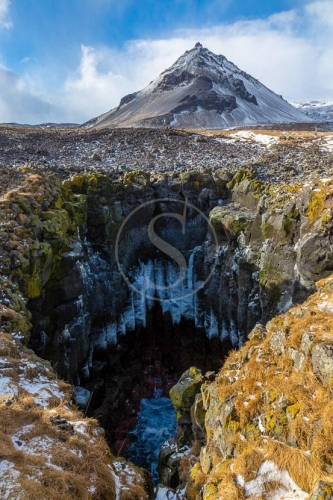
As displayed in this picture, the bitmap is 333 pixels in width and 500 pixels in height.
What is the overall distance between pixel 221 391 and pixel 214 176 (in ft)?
74.3

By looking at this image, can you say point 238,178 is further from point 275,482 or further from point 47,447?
point 47,447

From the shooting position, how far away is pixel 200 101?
399ft

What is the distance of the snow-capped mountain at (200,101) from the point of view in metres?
111

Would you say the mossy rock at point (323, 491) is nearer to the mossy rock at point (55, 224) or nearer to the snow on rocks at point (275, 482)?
the snow on rocks at point (275, 482)

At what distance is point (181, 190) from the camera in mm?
28953

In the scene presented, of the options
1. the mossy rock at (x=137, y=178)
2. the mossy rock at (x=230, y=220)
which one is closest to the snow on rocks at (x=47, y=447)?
the mossy rock at (x=230, y=220)

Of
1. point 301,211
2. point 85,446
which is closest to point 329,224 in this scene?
point 301,211

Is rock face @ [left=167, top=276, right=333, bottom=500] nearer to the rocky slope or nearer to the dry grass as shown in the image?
the dry grass

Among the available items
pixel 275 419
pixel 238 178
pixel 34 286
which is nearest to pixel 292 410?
pixel 275 419

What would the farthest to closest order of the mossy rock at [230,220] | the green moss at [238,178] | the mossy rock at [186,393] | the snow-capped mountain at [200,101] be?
the snow-capped mountain at [200,101] → the green moss at [238,178] → the mossy rock at [230,220] → the mossy rock at [186,393]

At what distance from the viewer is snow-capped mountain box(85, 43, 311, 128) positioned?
110875mm

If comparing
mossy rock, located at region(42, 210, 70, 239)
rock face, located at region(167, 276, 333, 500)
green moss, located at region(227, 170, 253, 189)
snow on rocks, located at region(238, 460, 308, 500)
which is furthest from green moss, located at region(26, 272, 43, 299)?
green moss, located at region(227, 170, 253, 189)

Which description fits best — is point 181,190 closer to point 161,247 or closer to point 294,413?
point 161,247

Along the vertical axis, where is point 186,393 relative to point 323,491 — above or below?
below
